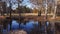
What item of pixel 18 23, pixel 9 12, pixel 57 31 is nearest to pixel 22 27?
pixel 18 23

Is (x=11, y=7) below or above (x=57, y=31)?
above

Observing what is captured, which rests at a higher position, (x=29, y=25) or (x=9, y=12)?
(x=9, y=12)

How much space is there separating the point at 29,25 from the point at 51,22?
38cm

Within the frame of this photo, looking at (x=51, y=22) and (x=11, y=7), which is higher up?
(x=11, y=7)

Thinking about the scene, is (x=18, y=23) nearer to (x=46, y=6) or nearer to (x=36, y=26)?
(x=36, y=26)

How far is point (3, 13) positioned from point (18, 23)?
0.31m

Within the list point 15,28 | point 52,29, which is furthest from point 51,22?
point 15,28

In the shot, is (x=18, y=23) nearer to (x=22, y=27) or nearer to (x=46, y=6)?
(x=22, y=27)

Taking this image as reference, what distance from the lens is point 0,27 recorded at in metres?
3.50

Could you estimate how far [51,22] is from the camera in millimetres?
3525

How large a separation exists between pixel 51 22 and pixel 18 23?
0.57 m

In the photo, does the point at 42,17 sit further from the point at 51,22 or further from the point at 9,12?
the point at 9,12

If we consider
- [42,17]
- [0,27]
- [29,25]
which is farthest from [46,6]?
[0,27]

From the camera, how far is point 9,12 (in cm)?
353
